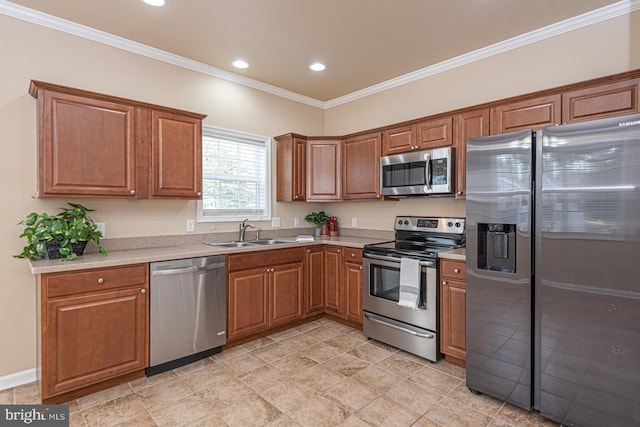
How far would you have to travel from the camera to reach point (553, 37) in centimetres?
287

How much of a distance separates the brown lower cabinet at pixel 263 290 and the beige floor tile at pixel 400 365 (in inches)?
44.3

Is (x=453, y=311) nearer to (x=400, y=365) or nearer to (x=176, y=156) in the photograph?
(x=400, y=365)

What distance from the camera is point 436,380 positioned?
2.63 meters

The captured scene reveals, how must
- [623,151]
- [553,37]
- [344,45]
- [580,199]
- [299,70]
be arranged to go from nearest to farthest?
[623,151] < [580,199] < [553,37] < [344,45] < [299,70]

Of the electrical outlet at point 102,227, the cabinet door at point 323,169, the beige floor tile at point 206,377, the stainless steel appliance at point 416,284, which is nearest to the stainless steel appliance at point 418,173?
the stainless steel appliance at point 416,284

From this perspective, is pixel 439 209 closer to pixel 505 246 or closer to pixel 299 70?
pixel 505 246

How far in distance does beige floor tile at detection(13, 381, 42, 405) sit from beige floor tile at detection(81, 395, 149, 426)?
17.4 inches

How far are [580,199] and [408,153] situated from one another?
1.71m

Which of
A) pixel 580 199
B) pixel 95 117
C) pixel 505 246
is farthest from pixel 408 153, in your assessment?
pixel 95 117

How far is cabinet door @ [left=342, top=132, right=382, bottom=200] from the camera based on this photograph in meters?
3.82

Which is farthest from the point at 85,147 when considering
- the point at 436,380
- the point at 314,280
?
the point at 436,380

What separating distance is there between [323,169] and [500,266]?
244 cm

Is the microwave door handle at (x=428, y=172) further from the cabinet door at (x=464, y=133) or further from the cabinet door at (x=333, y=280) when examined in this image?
the cabinet door at (x=333, y=280)

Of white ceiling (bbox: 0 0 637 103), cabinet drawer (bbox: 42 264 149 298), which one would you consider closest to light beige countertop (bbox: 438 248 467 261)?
white ceiling (bbox: 0 0 637 103)
